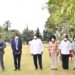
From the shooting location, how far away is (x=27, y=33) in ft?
397

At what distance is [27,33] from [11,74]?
328 ft

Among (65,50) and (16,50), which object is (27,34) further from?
(16,50)

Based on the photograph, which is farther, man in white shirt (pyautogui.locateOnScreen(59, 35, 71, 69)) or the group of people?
man in white shirt (pyautogui.locateOnScreen(59, 35, 71, 69))

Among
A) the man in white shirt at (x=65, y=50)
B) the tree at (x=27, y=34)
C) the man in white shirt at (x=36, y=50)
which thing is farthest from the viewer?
the tree at (x=27, y=34)

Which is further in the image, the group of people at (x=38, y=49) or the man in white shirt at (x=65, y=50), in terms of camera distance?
the man in white shirt at (x=65, y=50)

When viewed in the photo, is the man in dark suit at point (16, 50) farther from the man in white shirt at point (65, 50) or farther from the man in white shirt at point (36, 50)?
the man in white shirt at point (65, 50)

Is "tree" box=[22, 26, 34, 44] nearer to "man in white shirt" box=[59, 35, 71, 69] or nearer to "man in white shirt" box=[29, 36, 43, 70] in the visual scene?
"man in white shirt" box=[59, 35, 71, 69]

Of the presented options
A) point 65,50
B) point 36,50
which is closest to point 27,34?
point 65,50

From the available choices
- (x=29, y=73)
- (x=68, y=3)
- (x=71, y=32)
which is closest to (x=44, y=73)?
(x=29, y=73)

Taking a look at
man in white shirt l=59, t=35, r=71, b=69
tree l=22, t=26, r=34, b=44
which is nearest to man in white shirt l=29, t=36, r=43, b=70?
man in white shirt l=59, t=35, r=71, b=69

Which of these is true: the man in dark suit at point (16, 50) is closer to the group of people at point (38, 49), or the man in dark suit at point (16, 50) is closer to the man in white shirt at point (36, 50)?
the group of people at point (38, 49)

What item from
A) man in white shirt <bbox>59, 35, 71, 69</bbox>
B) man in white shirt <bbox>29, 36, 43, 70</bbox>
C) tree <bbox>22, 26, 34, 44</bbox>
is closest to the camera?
man in white shirt <bbox>29, 36, 43, 70</bbox>

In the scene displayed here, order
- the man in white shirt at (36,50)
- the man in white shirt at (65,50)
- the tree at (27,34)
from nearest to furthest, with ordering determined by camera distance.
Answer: the man in white shirt at (36,50)
the man in white shirt at (65,50)
the tree at (27,34)

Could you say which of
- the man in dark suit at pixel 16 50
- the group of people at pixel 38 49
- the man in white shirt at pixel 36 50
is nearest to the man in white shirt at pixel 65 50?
the group of people at pixel 38 49
